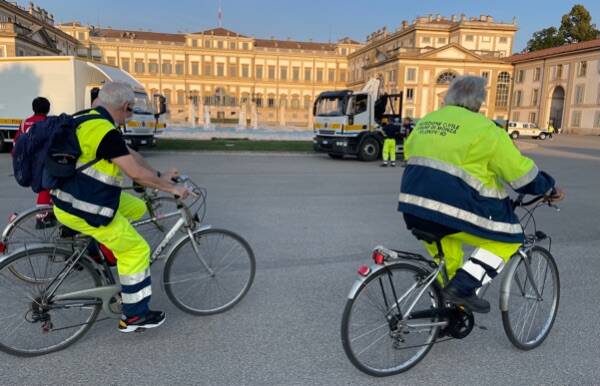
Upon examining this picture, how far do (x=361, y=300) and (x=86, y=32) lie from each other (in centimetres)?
10721

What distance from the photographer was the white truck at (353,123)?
17.3m

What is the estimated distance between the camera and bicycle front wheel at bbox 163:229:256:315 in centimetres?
371

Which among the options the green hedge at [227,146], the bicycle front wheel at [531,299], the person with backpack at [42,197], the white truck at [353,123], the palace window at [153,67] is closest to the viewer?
the bicycle front wheel at [531,299]

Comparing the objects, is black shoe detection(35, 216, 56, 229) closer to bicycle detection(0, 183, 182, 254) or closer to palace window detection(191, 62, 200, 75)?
bicycle detection(0, 183, 182, 254)

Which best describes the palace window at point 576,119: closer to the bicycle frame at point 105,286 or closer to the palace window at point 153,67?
the bicycle frame at point 105,286

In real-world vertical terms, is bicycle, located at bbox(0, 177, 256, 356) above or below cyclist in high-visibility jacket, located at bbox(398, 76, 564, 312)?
below

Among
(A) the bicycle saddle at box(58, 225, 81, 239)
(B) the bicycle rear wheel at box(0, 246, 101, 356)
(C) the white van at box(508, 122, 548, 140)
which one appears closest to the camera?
(B) the bicycle rear wheel at box(0, 246, 101, 356)

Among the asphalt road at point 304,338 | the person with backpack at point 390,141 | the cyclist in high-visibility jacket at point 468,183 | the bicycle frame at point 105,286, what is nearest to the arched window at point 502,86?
the person with backpack at point 390,141

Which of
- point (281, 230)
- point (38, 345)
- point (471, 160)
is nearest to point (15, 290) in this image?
point (38, 345)

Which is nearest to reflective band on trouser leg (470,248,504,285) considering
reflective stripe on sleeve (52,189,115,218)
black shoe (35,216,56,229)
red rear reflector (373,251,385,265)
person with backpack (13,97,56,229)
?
red rear reflector (373,251,385,265)

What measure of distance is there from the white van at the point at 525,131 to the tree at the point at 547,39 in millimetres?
44251

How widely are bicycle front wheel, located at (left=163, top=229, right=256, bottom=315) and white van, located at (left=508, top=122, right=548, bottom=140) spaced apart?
1804 inches

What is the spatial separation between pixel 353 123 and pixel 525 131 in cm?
3422

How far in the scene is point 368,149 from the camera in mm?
17609
